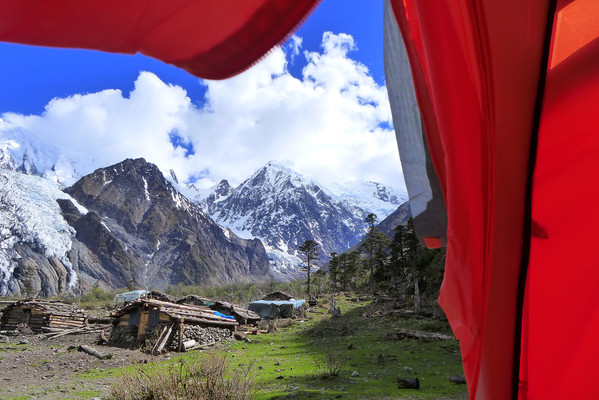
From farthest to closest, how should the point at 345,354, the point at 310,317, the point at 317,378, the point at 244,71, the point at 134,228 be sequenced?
1. the point at 134,228
2. the point at 310,317
3. the point at 345,354
4. the point at 317,378
5. the point at 244,71

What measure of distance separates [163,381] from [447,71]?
7.07m

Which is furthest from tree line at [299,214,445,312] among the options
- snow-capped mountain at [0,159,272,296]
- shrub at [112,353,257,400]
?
snow-capped mountain at [0,159,272,296]

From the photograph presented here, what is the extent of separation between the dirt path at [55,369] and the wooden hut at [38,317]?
16.2 ft

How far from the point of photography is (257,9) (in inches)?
71.9

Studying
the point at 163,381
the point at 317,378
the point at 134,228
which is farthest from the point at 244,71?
the point at 134,228

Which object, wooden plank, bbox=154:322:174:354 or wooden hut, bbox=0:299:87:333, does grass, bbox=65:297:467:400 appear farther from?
wooden hut, bbox=0:299:87:333

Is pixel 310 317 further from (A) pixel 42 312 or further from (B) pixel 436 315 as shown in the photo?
(A) pixel 42 312

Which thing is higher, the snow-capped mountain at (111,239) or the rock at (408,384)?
the snow-capped mountain at (111,239)

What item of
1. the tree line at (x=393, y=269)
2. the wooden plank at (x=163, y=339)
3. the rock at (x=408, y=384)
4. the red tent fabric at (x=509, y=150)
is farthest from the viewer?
the tree line at (x=393, y=269)

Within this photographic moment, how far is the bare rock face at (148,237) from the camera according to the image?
413 feet

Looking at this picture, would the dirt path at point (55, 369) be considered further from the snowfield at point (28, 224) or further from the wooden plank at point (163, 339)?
the snowfield at point (28, 224)

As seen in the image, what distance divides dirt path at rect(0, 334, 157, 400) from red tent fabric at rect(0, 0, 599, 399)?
1000cm

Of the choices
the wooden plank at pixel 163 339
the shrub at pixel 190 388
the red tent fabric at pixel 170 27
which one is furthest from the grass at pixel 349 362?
the red tent fabric at pixel 170 27

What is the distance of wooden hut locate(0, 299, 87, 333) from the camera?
2658cm
